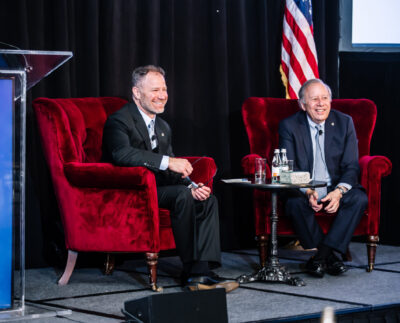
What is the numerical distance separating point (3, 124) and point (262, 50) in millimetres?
2725

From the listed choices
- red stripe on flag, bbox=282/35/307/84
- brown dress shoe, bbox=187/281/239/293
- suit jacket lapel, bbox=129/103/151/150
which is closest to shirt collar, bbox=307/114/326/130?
red stripe on flag, bbox=282/35/307/84

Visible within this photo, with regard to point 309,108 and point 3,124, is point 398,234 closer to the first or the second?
point 309,108

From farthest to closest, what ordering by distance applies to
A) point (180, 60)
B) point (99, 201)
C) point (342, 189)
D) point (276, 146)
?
point (180, 60) < point (276, 146) < point (342, 189) < point (99, 201)

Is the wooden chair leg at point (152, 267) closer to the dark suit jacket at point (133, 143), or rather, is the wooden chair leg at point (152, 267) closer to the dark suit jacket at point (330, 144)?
the dark suit jacket at point (133, 143)

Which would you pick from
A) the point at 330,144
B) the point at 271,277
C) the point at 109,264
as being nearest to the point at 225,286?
the point at 271,277

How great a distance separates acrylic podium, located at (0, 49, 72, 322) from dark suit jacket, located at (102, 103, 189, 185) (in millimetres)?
860

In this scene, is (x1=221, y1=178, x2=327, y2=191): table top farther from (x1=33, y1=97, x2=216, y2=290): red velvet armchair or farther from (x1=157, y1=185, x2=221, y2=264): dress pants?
(x1=33, y1=97, x2=216, y2=290): red velvet armchair

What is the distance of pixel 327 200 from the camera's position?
351 cm

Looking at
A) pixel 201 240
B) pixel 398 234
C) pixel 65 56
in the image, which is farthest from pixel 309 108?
pixel 65 56

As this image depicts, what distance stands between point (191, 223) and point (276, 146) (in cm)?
118

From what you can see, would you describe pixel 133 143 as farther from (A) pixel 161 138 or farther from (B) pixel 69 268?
(B) pixel 69 268

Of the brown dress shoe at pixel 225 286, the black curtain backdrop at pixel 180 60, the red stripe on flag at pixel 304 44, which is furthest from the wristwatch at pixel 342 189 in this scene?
the red stripe on flag at pixel 304 44

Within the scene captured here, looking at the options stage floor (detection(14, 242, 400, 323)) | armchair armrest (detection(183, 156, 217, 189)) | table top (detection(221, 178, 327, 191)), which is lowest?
stage floor (detection(14, 242, 400, 323))

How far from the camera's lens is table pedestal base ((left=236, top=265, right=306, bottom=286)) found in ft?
11.0
